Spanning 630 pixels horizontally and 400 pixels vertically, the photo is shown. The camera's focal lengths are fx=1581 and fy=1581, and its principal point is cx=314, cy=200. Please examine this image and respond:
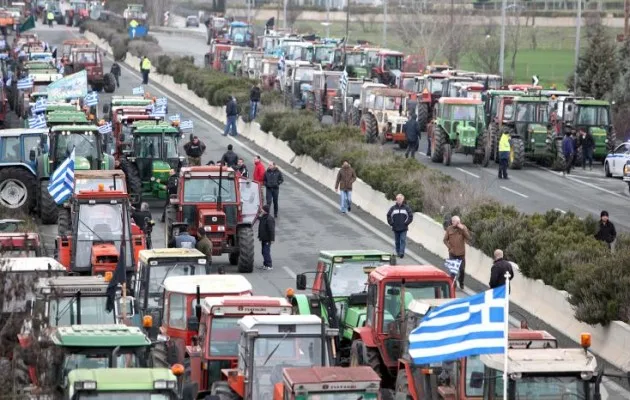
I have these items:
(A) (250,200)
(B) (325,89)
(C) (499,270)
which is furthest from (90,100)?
(C) (499,270)

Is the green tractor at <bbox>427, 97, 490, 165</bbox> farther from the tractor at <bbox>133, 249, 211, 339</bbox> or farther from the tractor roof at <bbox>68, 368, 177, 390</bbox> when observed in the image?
the tractor roof at <bbox>68, 368, 177, 390</bbox>

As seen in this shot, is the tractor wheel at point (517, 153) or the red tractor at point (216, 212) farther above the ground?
the red tractor at point (216, 212)

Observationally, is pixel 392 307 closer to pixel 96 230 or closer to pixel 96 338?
pixel 96 338

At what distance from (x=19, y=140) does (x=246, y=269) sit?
9529mm

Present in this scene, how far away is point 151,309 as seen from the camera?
77.0 feet

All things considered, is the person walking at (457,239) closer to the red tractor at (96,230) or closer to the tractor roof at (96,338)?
the red tractor at (96,230)

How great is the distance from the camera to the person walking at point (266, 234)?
107 feet

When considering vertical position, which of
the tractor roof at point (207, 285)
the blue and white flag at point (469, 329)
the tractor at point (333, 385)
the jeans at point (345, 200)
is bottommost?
the jeans at point (345, 200)

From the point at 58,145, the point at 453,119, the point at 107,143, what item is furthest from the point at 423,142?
the point at 58,145

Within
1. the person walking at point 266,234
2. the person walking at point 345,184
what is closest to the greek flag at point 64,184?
the person walking at point 266,234

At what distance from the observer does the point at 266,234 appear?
32.5 metres

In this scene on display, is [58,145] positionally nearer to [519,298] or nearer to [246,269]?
[246,269]

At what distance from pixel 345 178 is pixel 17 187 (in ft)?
26.6

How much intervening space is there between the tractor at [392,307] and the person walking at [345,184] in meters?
18.3
